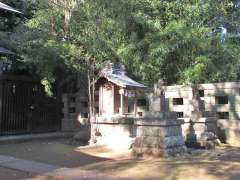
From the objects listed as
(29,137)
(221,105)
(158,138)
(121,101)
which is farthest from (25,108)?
(221,105)

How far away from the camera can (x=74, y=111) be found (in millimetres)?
20031

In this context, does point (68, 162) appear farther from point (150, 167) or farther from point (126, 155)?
point (150, 167)

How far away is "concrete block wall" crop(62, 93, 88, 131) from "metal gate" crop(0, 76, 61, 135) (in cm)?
69

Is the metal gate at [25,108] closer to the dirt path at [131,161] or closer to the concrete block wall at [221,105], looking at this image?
the dirt path at [131,161]

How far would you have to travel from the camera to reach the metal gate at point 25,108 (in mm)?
18281

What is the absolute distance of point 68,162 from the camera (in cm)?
1227

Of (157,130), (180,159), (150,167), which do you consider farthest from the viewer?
(157,130)

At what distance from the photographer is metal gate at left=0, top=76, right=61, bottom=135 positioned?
60.0ft

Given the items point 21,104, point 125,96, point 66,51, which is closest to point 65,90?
point 21,104

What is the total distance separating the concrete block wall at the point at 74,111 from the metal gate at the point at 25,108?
2.27ft

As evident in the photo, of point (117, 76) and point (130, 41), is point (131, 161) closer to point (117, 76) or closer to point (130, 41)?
point (117, 76)

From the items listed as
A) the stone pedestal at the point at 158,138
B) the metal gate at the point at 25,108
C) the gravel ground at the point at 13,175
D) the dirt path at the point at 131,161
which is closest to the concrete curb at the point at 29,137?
the dirt path at the point at 131,161

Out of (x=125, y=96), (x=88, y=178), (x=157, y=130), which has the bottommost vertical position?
(x=88, y=178)

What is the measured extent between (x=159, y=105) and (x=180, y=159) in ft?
6.05
